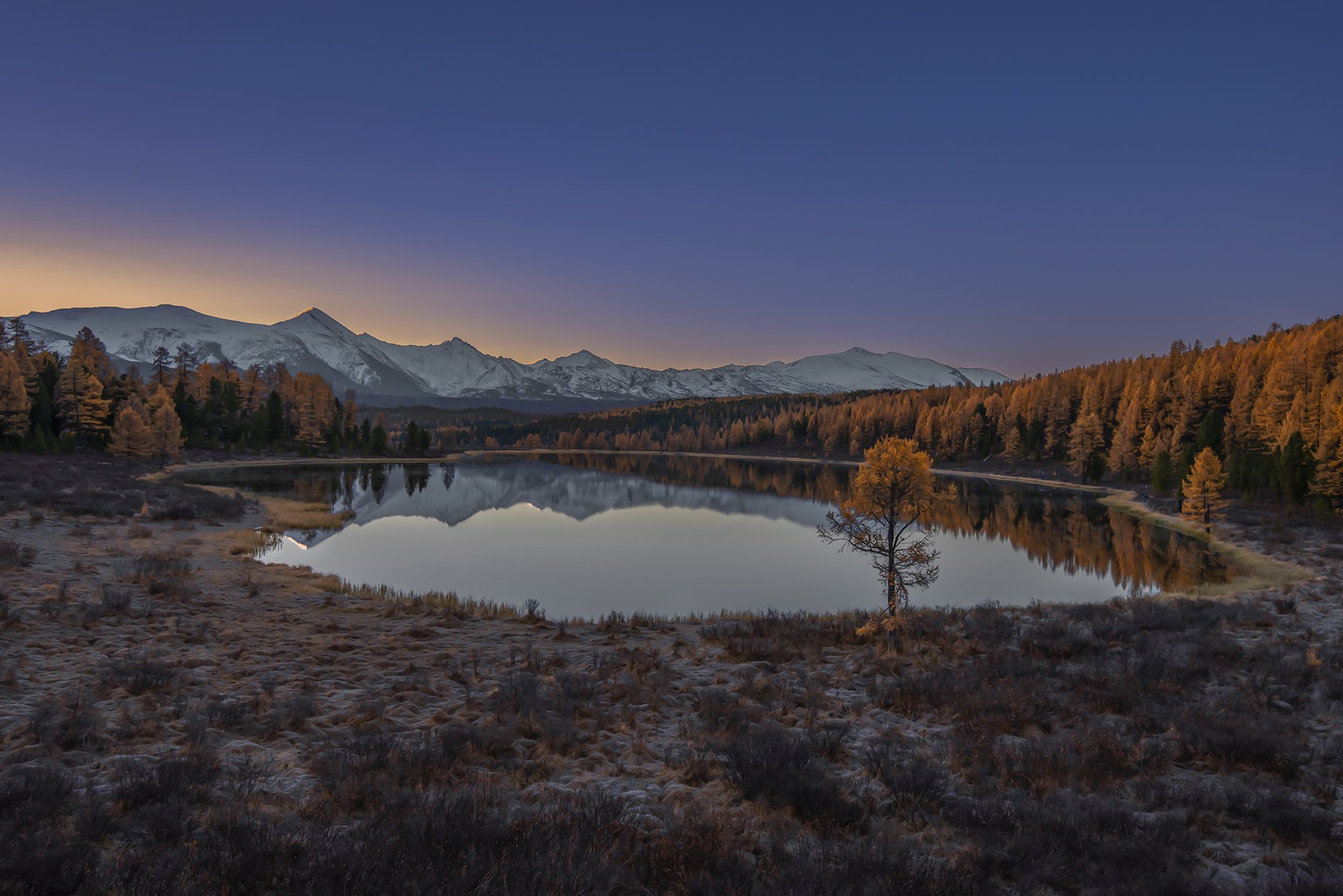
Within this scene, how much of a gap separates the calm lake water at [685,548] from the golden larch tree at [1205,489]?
324 cm

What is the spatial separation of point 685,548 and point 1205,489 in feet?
138

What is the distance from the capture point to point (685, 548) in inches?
1677

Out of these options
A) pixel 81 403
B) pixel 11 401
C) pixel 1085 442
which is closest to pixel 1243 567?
pixel 1085 442

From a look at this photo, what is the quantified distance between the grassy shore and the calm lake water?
32.9 feet

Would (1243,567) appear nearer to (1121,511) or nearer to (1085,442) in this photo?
(1121,511)

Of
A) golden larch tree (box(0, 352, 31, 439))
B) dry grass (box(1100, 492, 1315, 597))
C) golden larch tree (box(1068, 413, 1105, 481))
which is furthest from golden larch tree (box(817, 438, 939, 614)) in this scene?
golden larch tree (box(0, 352, 31, 439))

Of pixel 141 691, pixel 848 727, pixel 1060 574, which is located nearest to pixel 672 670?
pixel 848 727

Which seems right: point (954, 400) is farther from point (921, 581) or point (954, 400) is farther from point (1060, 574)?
point (921, 581)

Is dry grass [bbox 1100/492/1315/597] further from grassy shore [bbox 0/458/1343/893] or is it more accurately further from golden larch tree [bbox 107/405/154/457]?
golden larch tree [bbox 107/405/154/457]

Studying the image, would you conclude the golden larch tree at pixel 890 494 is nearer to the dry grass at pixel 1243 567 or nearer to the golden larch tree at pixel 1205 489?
the dry grass at pixel 1243 567

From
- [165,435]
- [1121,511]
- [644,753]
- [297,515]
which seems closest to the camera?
[644,753]

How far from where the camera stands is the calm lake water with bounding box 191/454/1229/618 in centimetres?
2978

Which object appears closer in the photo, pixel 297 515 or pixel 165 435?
pixel 297 515

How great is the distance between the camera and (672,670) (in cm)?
1490
